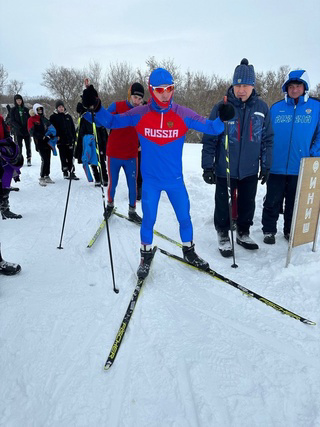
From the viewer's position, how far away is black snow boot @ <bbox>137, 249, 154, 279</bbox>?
325 centimetres

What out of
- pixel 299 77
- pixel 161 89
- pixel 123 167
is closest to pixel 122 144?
pixel 123 167

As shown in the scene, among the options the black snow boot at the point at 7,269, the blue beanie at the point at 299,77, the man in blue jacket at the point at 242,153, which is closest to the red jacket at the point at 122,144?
the man in blue jacket at the point at 242,153

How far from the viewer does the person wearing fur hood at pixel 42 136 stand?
774 centimetres

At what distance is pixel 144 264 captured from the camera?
11.0ft

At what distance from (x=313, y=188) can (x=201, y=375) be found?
8.67ft

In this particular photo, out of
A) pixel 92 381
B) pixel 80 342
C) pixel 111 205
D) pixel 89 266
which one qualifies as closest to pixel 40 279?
pixel 89 266

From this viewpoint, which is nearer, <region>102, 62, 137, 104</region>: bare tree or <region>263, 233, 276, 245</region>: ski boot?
<region>263, 233, 276, 245</region>: ski boot

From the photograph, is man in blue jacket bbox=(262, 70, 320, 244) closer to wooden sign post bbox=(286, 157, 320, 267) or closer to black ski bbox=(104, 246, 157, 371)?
wooden sign post bbox=(286, 157, 320, 267)

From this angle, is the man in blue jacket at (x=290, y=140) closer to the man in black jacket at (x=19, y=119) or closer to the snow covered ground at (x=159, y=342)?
the snow covered ground at (x=159, y=342)

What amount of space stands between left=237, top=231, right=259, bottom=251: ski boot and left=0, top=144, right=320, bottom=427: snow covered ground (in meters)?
0.09

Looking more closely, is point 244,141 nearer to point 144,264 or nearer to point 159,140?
point 159,140

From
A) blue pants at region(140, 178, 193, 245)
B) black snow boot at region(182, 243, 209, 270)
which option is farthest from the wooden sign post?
blue pants at region(140, 178, 193, 245)

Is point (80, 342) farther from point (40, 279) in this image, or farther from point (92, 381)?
point (40, 279)

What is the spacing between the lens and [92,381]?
2.03 m
